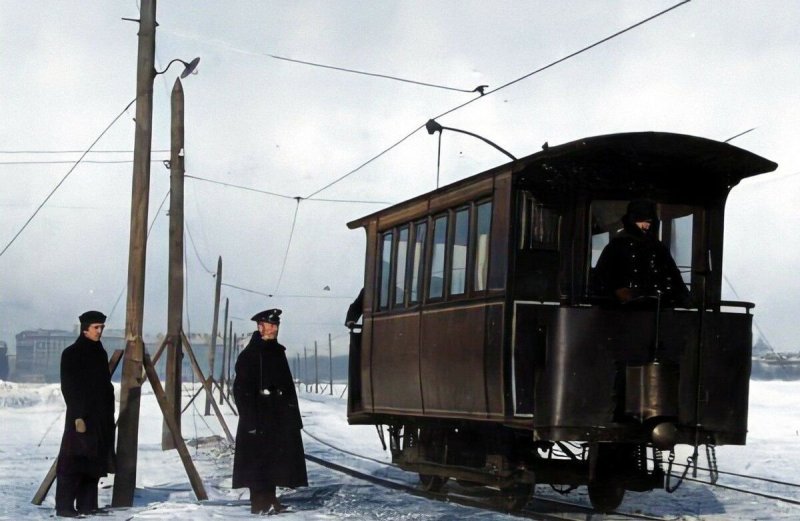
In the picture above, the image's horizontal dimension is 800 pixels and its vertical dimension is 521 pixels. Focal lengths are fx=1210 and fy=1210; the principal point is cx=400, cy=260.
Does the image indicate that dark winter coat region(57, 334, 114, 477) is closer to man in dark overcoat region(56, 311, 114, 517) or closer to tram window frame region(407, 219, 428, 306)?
man in dark overcoat region(56, 311, 114, 517)

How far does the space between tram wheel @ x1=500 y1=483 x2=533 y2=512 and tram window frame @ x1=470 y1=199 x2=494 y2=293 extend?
6.50ft

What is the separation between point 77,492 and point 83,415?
0.86 metres

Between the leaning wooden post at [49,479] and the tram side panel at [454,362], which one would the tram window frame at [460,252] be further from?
the leaning wooden post at [49,479]

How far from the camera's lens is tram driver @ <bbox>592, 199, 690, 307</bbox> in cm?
1042

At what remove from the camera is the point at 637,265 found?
10.4 m

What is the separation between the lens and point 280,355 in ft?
38.0

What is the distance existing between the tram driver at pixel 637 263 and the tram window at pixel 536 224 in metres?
0.58

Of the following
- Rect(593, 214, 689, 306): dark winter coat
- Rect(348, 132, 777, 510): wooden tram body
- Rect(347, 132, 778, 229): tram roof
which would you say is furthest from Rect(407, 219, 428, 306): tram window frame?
Rect(593, 214, 689, 306): dark winter coat

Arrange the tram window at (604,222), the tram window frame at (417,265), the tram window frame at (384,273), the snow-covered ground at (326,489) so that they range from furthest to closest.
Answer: the tram window frame at (384,273)
the tram window frame at (417,265)
the snow-covered ground at (326,489)
the tram window at (604,222)

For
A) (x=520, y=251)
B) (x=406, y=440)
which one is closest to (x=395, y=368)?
(x=406, y=440)

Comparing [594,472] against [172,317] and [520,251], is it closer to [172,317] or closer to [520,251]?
[520,251]

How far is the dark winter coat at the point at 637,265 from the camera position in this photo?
10.4m

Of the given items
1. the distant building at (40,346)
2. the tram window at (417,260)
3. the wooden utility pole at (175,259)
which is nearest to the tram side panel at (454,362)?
the tram window at (417,260)

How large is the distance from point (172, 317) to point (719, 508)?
1092 centimetres
